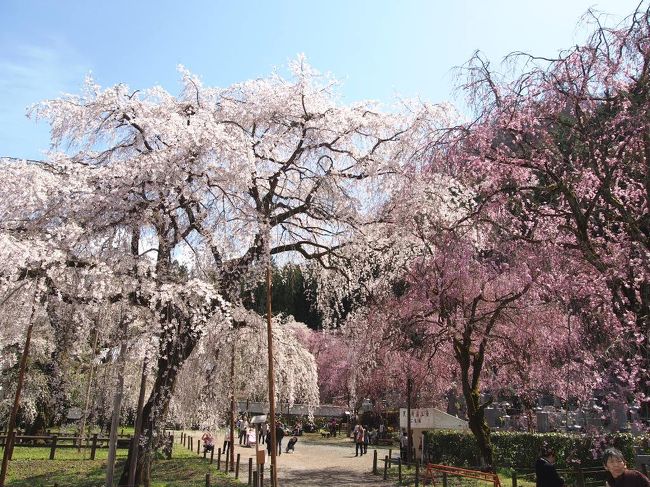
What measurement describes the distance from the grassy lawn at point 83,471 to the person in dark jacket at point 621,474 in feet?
37.1

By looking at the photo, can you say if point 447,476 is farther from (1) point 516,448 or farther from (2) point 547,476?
(2) point 547,476

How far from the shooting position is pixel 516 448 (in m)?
18.6

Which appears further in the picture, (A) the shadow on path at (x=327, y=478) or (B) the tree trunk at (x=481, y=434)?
(A) the shadow on path at (x=327, y=478)

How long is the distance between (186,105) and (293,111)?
8.64 ft

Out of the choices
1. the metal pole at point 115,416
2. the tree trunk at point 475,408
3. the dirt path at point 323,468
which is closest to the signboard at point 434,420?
the dirt path at point 323,468

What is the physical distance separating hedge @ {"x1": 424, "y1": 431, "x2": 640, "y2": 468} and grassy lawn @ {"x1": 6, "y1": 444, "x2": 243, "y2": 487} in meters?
8.65

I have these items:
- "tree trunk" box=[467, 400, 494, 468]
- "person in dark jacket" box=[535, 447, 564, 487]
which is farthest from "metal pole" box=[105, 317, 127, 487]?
"tree trunk" box=[467, 400, 494, 468]

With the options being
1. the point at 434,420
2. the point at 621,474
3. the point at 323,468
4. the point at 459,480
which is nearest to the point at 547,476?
the point at 621,474

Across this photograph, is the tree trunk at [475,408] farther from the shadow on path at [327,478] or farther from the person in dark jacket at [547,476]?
the person in dark jacket at [547,476]

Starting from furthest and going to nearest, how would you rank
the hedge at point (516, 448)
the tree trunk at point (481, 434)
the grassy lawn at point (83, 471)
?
the hedge at point (516, 448)
the grassy lawn at point (83, 471)
the tree trunk at point (481, 434)

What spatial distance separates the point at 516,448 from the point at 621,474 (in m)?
14.3

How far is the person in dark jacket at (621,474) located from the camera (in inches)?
213

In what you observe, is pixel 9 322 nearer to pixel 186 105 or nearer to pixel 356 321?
pixel 186 105

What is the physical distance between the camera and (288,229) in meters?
14.3
